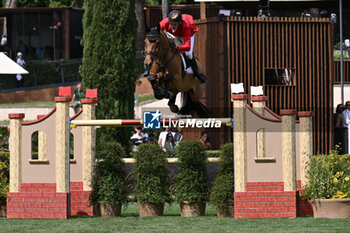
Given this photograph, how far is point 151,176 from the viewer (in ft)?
39.4

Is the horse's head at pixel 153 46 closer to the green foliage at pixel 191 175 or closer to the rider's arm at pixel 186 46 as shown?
the rider's arm at pixel 186 46

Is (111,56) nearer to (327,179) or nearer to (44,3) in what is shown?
Result: (327,179)

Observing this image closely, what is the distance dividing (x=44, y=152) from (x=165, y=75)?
260cm

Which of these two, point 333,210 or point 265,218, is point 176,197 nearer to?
point 265,218

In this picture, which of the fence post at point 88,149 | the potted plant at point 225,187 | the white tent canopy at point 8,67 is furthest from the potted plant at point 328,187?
the white tent canopy at point 8,67

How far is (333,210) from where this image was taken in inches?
450

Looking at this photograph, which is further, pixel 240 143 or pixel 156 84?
pixel 240 143

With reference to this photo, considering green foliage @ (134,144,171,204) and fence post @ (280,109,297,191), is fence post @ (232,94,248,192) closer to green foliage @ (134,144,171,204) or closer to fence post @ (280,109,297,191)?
fence post @ (280,109,297,191)

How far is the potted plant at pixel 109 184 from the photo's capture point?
12.1m

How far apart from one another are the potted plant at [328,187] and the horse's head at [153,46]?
2.45 m

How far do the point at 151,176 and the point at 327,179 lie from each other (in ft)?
7.49

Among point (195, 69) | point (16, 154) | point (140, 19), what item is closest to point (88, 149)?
point (16, 154)

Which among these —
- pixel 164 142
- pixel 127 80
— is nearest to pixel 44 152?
pixel 164 142

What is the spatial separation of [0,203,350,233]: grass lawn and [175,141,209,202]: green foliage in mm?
307
